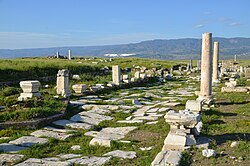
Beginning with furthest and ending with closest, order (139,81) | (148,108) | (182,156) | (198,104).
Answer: (139,81)
(148,108)
(198,104)
(182,156)

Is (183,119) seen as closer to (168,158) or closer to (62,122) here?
(168,158)

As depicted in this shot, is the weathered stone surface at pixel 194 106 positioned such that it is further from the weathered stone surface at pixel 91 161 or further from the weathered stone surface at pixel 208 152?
the weathered stone surface at pixel 91 161

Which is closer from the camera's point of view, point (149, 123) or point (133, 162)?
point (133, 162)

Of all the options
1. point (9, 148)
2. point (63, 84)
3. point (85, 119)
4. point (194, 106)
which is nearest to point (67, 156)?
point (9, 148)

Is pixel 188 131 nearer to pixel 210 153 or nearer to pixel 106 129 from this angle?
pixel 210 153

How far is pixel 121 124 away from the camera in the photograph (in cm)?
1185

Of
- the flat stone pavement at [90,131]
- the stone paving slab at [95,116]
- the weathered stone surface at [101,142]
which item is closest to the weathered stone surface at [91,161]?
the flat stone pavement at [90,131]

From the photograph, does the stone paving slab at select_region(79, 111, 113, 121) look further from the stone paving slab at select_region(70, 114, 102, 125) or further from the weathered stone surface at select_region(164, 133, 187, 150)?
the weathered stone surface at select_region(164, 133, 187, 150)

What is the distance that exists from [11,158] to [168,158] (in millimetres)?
3586

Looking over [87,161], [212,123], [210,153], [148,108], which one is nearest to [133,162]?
[87,161]

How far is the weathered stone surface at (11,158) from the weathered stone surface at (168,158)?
123 inches

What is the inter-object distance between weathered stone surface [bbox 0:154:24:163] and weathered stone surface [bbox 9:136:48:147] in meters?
0.97

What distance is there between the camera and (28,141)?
9.35 m

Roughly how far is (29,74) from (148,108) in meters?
15.4
